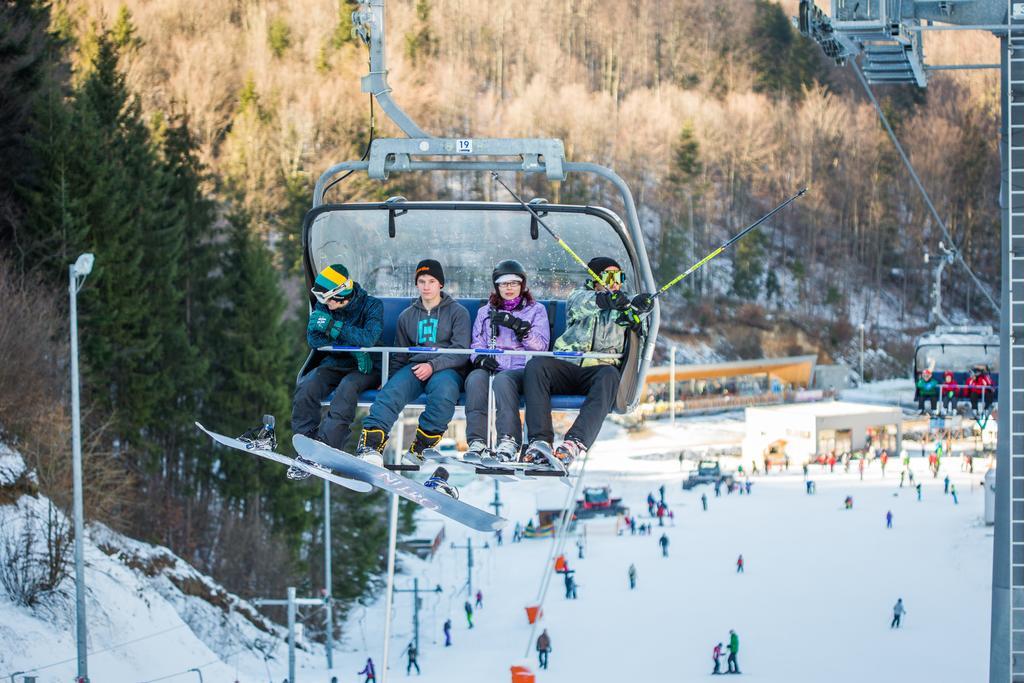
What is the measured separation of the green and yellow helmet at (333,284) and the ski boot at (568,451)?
5.34 feet

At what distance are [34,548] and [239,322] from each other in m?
13.5

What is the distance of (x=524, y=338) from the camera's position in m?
8.08

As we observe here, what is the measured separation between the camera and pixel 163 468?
31984mm

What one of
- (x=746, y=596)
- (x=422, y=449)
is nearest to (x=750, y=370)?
(x=746, y=596)

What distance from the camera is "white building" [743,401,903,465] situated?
4850cm

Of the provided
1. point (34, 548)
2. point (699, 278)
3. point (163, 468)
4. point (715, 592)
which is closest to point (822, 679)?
point (715, 592)

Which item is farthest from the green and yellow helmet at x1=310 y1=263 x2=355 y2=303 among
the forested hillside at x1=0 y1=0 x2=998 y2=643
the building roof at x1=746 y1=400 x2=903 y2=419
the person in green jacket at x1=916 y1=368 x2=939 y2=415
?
the building roof at x1=746 y1=400 x2=903 y2=419

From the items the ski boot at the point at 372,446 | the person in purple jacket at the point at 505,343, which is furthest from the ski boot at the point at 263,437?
the person in purple jacket at the point at 505,343

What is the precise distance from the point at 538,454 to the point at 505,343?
959 mm

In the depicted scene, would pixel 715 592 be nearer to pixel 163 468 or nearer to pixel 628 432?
pixel 163 468

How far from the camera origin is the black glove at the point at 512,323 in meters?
7.95

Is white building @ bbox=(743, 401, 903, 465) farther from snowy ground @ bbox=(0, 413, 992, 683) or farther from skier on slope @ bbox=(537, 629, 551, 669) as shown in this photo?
skier on slope @ bbox=(537, 629, 551, 669)

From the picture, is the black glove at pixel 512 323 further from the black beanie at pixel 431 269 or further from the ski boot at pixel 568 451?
the ski boot at pixel 568 451

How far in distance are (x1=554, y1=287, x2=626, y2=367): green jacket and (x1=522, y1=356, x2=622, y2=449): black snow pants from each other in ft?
0.46
